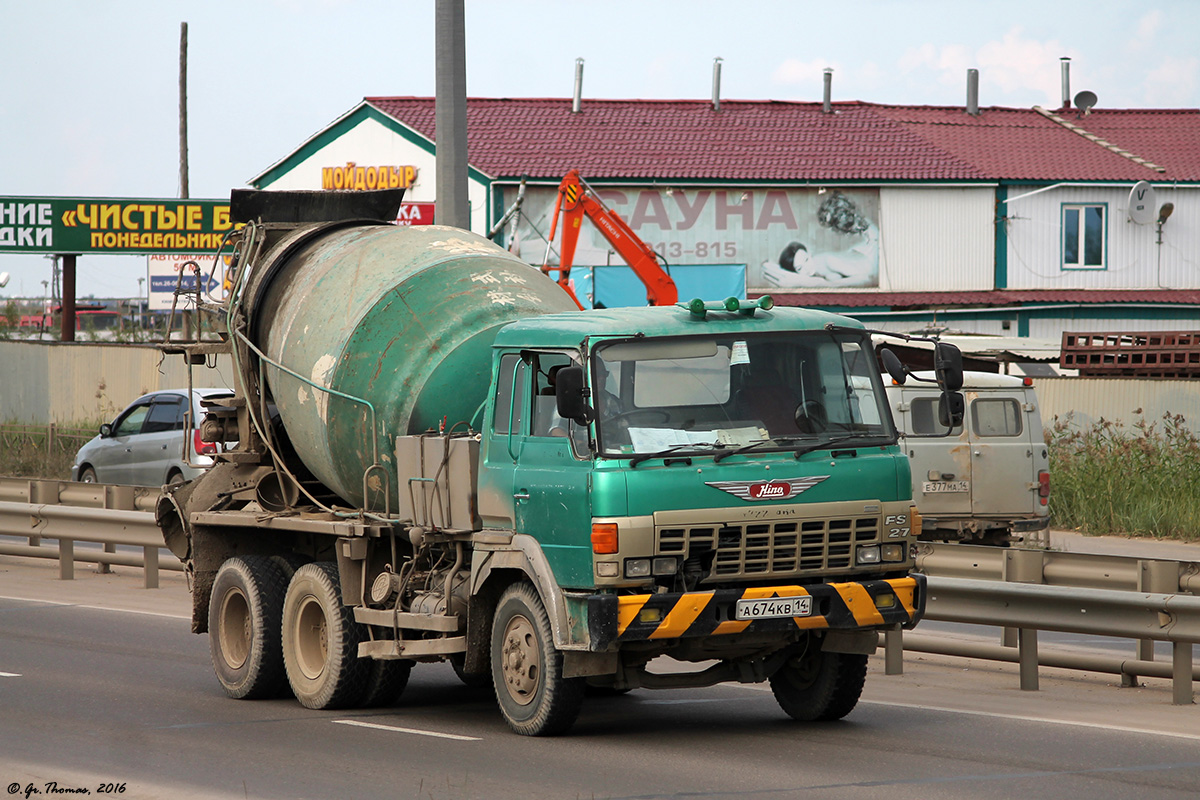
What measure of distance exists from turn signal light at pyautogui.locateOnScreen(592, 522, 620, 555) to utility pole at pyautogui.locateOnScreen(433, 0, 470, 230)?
7818mm

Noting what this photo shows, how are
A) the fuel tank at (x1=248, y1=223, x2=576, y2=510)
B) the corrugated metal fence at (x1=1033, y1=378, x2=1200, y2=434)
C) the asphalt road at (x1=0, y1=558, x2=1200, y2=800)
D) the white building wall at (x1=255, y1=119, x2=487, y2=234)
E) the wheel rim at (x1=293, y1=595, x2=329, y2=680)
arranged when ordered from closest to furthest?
the asphalt road at (x1=0, y1=558, x2=1200, y2=800) → the fuel tank at (x1=248, y1=223, x2=576, y2=510) → the wheel rim at (x1=293, y1=595, x2=329, y2=680) → the corrugated metal fence at (x1=1033, y1=378, x2=1200, y2=434) → the white building wall at (x1=255, y1=119, x2=487, y2=234)

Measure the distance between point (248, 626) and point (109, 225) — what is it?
102 feet

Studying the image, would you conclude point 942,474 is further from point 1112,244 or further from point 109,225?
point 1112,244

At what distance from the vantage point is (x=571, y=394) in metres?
8.34

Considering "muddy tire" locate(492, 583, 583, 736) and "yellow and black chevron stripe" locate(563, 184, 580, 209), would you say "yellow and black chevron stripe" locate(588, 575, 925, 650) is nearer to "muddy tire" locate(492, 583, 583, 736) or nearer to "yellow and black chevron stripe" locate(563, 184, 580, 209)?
"muddy tire" locate(492, 583, 583, 736)

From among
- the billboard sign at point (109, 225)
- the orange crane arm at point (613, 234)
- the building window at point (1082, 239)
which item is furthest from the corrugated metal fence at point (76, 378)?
the building window at point (1082, 239)

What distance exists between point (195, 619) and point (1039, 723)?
5990 mm

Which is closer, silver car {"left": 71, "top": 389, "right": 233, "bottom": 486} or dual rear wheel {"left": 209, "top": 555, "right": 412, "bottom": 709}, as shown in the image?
dual rear wheel {"left": 209, "top": 555, "right": 412, "bottom": 709}

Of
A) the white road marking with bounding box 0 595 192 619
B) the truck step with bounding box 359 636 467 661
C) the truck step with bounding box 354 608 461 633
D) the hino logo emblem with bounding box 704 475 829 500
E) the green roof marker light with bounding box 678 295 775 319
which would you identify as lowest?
the white road marking with bounding box 0 595 192 619

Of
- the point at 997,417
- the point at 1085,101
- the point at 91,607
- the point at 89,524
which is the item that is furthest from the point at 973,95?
the point at 91,607

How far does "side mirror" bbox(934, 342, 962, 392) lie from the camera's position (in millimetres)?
8953

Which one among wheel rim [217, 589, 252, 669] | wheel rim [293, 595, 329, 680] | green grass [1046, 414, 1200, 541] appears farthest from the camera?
green grass [1046, 414, 1200, 541]

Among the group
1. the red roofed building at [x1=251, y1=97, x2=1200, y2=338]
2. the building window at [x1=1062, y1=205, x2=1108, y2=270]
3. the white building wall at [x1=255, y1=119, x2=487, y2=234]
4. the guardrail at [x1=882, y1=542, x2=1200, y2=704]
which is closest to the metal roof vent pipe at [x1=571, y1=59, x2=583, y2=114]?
the red roofed building at [x1=251, y1=97, x2=1200, y2=338]

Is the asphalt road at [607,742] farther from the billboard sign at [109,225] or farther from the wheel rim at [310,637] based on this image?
the billboard sign at [109,225]
